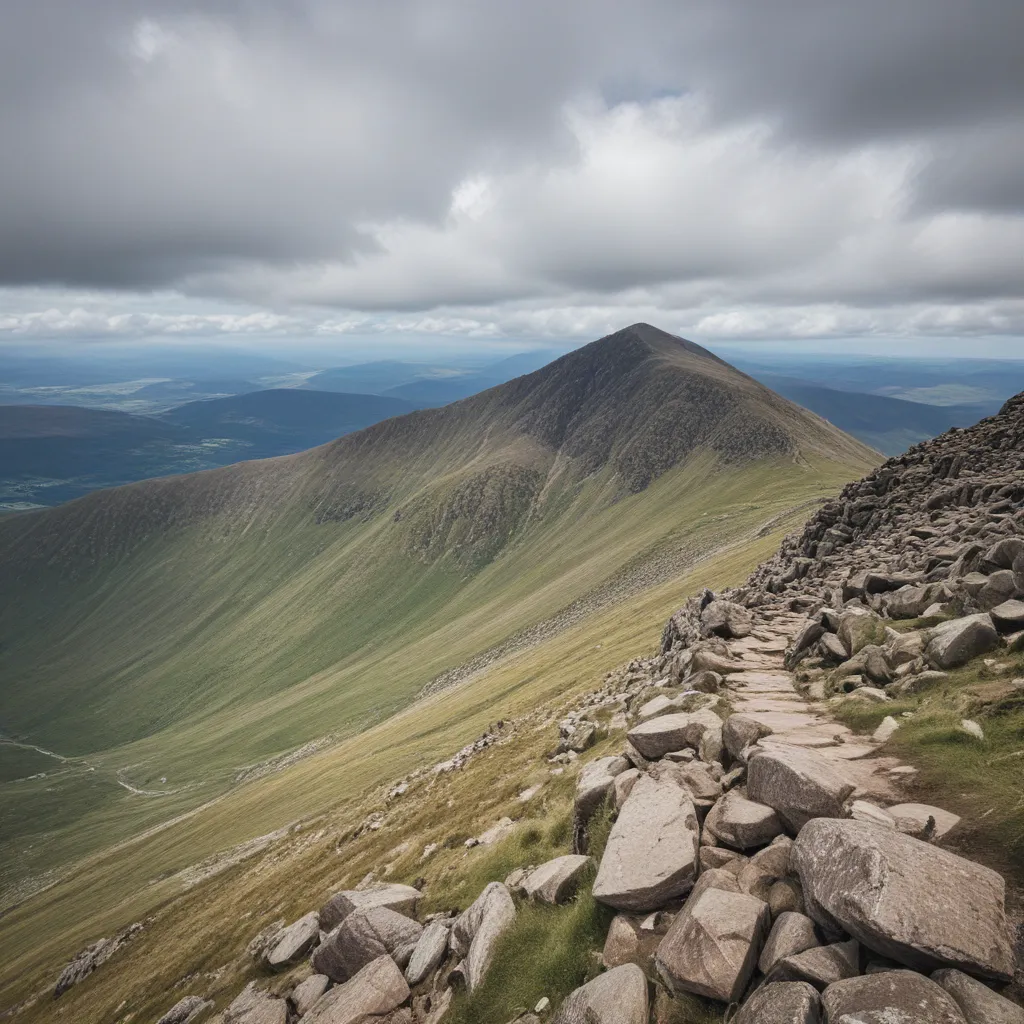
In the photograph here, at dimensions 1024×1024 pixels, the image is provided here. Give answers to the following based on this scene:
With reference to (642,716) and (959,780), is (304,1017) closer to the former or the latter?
(642,716)

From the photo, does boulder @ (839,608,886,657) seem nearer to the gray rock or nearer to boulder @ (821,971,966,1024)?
boulder @ (821,971,966,1024)

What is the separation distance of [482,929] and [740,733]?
945cm

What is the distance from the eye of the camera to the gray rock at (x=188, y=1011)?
2636cm

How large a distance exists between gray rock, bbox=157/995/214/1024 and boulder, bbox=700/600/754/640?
99.9 ft

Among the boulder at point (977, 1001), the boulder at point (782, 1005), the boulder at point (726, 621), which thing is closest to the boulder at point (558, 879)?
the boulder at point (782, 1005)

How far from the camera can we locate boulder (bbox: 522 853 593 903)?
16250 mm

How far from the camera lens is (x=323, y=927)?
2336 centimetres

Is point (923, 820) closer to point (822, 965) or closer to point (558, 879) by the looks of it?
point (822, 965)

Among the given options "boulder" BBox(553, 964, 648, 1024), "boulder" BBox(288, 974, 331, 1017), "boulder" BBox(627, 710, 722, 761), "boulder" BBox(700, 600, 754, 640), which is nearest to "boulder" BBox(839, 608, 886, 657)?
"boulder" BBox(700, 600, 754, 640)

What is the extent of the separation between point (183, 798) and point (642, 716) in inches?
7041

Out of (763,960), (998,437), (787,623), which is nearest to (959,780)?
(763,960)

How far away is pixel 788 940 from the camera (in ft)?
35.4

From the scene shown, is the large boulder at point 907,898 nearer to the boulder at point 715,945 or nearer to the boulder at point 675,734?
the boulder at point 715,945

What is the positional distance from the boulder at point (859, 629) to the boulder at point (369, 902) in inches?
789
